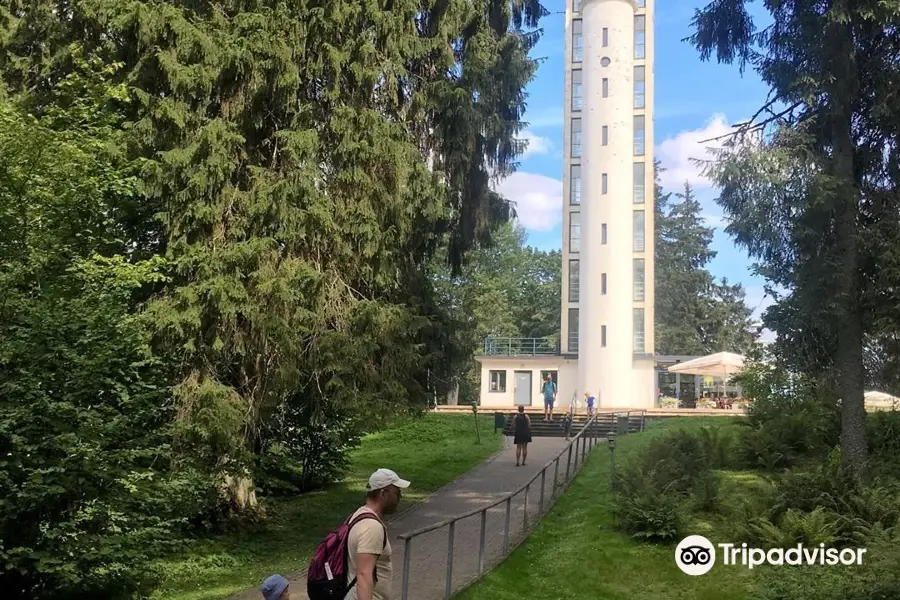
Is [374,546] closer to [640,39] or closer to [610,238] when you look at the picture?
[610,238]

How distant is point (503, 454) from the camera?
20.8m

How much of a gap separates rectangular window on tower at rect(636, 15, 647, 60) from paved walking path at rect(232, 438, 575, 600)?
2489 cm

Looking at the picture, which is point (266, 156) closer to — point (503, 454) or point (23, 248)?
point (23, 248)

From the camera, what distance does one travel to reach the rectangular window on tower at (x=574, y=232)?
3972cm

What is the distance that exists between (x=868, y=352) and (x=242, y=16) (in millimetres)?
10825

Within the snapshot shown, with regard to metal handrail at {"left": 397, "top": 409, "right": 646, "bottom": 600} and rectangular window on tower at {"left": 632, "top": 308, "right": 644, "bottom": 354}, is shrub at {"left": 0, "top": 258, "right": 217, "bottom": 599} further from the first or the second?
rectangular window on tower at {"left": 632, "top": 308, "right": 644, "bottom": 354}

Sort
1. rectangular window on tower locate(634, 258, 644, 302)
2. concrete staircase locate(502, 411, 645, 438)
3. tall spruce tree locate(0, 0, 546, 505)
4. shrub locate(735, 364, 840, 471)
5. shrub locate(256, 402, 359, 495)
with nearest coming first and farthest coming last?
tall spruce tree locate(0, 0, 546, 505)
shrub locate(256, 402, 359, 495)
shrub locate(735, 364, 840, 471)
concrete staircase locate(502, 411, 645, 438)
rectangular window on tower locate(634, 258, 644, 302)

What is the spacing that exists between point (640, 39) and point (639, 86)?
2.32 m

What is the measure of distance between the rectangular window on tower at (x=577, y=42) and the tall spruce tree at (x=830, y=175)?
1149 inches

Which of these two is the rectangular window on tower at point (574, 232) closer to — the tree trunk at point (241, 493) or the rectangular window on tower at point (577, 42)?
the rectangular window on tower at point (577, 42)

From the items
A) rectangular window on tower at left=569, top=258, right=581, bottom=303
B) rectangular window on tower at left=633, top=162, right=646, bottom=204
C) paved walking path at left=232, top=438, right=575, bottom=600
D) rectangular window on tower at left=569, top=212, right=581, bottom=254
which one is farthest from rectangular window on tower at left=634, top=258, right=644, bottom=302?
paved walking path at left=232, top=438, right=575, bottom=600

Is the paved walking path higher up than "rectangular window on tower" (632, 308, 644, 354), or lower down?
lower down

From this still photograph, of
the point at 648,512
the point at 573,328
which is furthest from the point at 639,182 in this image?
the point at 648,512

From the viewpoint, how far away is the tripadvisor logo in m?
8.33
